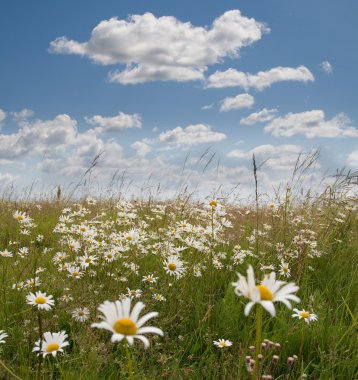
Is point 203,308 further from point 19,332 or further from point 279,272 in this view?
point 19,332

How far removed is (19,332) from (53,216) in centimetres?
445

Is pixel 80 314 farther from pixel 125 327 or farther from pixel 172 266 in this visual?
pixel 125 327

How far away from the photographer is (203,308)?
3.47m

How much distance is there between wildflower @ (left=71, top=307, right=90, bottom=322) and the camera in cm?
316

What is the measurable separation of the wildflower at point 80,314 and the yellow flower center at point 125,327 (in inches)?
75.5

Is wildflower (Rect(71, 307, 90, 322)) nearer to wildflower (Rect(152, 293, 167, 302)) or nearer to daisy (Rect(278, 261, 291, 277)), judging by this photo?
wildflower (Rect(152, 293, 167, 302))

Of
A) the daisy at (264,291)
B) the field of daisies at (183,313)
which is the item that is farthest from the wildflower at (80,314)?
the daisy at (264,291)

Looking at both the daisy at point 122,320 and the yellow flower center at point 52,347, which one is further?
the yellow flower center at point 52,347

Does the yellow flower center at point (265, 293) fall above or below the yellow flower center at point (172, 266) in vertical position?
above

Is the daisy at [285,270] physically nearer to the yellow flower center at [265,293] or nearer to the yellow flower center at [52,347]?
the yellow flower center at [52,347]

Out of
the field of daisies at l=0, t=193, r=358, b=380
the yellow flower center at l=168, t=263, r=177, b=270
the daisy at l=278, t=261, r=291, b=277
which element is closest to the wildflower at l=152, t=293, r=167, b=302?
the field of daisies at l=0, t=193, r=358, b=380

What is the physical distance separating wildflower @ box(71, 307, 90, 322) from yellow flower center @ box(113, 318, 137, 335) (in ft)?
6.29

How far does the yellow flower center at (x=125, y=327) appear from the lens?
1.34 metres

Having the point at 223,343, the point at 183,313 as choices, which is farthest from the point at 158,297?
the point at 223,343
